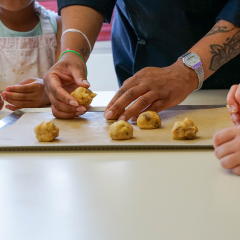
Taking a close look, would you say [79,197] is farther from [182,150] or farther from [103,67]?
[103,67]

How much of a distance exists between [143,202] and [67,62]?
0.87 metres

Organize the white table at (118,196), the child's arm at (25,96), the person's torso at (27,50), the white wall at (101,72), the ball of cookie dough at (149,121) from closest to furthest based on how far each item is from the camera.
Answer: the white table at (118,196), the ball of cookie dough at (149,121), the child's arm at (25,96), the person's torso at (27,50), the white wall at (101,72)

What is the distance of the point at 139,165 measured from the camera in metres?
0.75

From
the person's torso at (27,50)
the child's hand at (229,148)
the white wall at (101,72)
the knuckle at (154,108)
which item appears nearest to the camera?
the child's hand at (229,148)

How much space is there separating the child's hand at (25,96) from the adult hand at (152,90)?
0.43m

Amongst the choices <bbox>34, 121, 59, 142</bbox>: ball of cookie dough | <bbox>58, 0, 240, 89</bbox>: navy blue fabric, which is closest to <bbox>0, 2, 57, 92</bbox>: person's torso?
<bbox>58, 0, 240, 89</bbox>: navy blue fabric

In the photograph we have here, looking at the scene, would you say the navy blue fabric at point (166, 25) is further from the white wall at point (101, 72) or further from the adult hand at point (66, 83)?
the white wall at point (101, 72)

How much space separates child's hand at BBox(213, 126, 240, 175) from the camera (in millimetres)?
664

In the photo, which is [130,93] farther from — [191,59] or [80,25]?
[80,25]

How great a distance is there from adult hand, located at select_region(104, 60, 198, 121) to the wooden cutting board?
0.19 ft

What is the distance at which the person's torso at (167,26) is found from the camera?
57.3 inches

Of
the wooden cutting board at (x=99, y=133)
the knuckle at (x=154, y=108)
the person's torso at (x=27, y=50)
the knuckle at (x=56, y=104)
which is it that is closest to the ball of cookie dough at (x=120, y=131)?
the wooden cutting board at (x=99, y=133)

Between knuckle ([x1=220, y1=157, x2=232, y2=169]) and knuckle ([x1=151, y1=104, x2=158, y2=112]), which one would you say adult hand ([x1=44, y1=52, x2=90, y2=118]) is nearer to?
knuckle ([x1=151, y1=104, x2=158, y2=112])

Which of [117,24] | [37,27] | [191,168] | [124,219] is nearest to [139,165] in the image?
[191,168]
